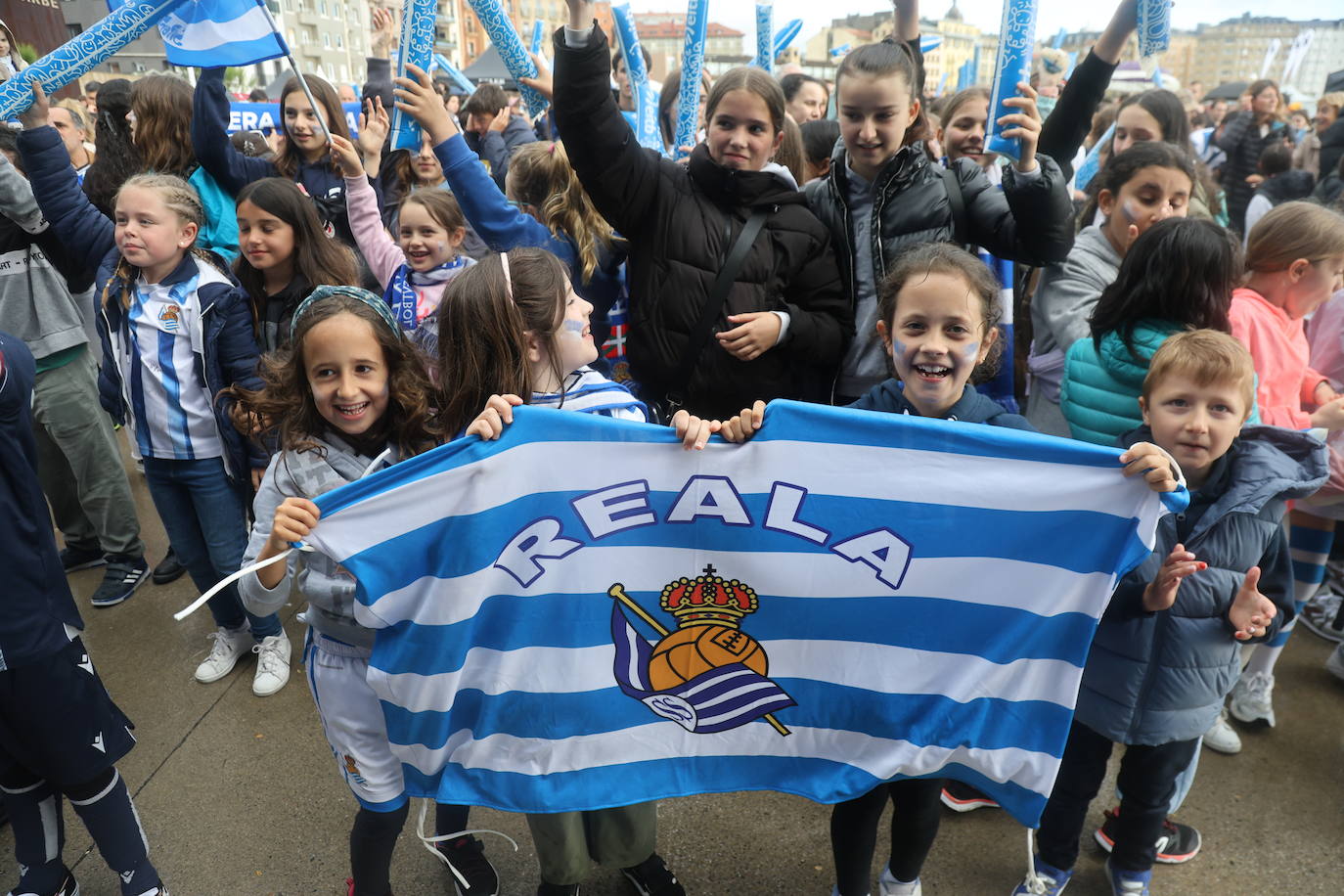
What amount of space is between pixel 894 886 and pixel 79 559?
4.09 metres

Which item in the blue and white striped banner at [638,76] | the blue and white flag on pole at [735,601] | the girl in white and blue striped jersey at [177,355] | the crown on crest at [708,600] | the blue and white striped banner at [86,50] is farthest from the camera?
the blue and white striped banner at [638,76]

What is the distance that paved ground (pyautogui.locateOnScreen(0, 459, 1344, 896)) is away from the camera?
8.16 feet

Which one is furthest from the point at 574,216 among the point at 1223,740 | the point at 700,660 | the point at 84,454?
the point at 1223,740

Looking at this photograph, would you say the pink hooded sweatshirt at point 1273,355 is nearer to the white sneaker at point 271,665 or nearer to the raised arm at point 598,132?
the raised arm at point 598,132

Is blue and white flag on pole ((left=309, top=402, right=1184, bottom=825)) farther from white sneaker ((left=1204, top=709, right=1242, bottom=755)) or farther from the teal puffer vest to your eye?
white sneaker ((left=1204, top=709, right=1242, bottom=755))

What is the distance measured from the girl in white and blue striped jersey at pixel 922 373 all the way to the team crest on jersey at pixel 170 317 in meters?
2.41

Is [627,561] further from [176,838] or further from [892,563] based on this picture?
[176,838]

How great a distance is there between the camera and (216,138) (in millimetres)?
3805

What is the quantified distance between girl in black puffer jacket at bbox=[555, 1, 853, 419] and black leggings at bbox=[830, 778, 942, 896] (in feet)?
3.90

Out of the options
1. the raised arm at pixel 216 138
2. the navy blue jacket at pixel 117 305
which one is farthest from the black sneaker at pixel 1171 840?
the raised arm at pixel 216 138

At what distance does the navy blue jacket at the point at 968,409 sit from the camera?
2.06 metres

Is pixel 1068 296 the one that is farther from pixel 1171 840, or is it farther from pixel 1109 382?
pixel 1171 840

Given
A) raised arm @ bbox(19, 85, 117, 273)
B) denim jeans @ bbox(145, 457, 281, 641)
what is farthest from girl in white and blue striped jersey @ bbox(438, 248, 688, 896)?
raised arm @ bbox(19, 85, 117, 273)

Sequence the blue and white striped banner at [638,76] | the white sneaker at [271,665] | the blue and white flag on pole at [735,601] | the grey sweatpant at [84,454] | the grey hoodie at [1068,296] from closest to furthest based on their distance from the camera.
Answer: the blue and white flag on pole at [735,601] < the grey hoodie at [1068,296] < the white sneaker at [271,665] < the grey sweatpant at [84,454] < the blue and white striped banner at [638,76]
